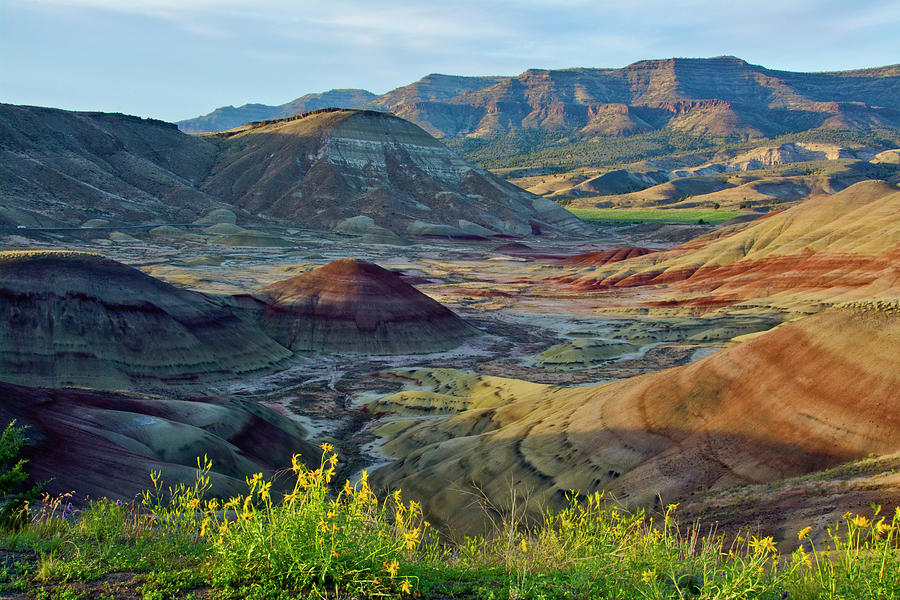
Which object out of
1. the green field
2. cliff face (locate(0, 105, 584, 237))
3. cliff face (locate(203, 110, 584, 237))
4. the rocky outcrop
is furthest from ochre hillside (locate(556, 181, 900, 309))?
the green field

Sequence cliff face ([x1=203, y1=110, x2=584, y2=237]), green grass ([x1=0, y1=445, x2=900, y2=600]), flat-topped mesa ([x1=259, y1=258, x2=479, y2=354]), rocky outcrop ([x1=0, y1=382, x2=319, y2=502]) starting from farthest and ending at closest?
cliff face ([x1=203, y1=110, x2=584, y2=237]) → flat-topped mesa ([x1=259, y1=258, x2=479, y2=354]) → rocky outcrop ([x1=0, y1=382, x2=319, y2=502]) → green grass ([x1=0, y1=445, x2=900, y2=600])

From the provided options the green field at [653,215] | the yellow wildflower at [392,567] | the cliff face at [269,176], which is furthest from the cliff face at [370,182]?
the yellow wildflower at [392,567]

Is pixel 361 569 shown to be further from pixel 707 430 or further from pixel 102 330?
pixel 102 330

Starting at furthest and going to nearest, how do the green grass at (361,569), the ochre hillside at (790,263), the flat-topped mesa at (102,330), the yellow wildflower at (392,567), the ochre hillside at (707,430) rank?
the ochre hillside at (790,263), the flat-topped mesa at (102,330), the ochre hillside at (707,430), the green grass at (361,569), the yellow wildflower at (392,567)

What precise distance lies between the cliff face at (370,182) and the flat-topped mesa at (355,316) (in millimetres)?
72097

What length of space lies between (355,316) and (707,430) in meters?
37.2

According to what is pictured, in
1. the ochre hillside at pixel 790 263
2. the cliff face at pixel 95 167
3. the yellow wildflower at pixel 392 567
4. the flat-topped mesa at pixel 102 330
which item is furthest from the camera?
the cliff face at pixel 95 167

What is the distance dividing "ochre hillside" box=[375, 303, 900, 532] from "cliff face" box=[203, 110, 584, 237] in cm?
10766

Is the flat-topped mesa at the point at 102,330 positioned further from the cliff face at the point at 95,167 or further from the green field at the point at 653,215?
the green field at the point at 653,215

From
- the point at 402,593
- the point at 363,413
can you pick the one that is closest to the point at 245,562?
the point at 402,593

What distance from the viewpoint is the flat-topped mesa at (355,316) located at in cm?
5000

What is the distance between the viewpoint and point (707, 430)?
16.3 meters

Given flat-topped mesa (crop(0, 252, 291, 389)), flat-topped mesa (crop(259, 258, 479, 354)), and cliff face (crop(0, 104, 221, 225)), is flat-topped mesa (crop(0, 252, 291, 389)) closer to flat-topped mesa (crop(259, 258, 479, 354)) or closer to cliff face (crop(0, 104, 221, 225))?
flat-topped mesa (crop(259, 258, 479, 354))

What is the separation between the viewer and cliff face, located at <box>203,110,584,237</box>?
432ft
